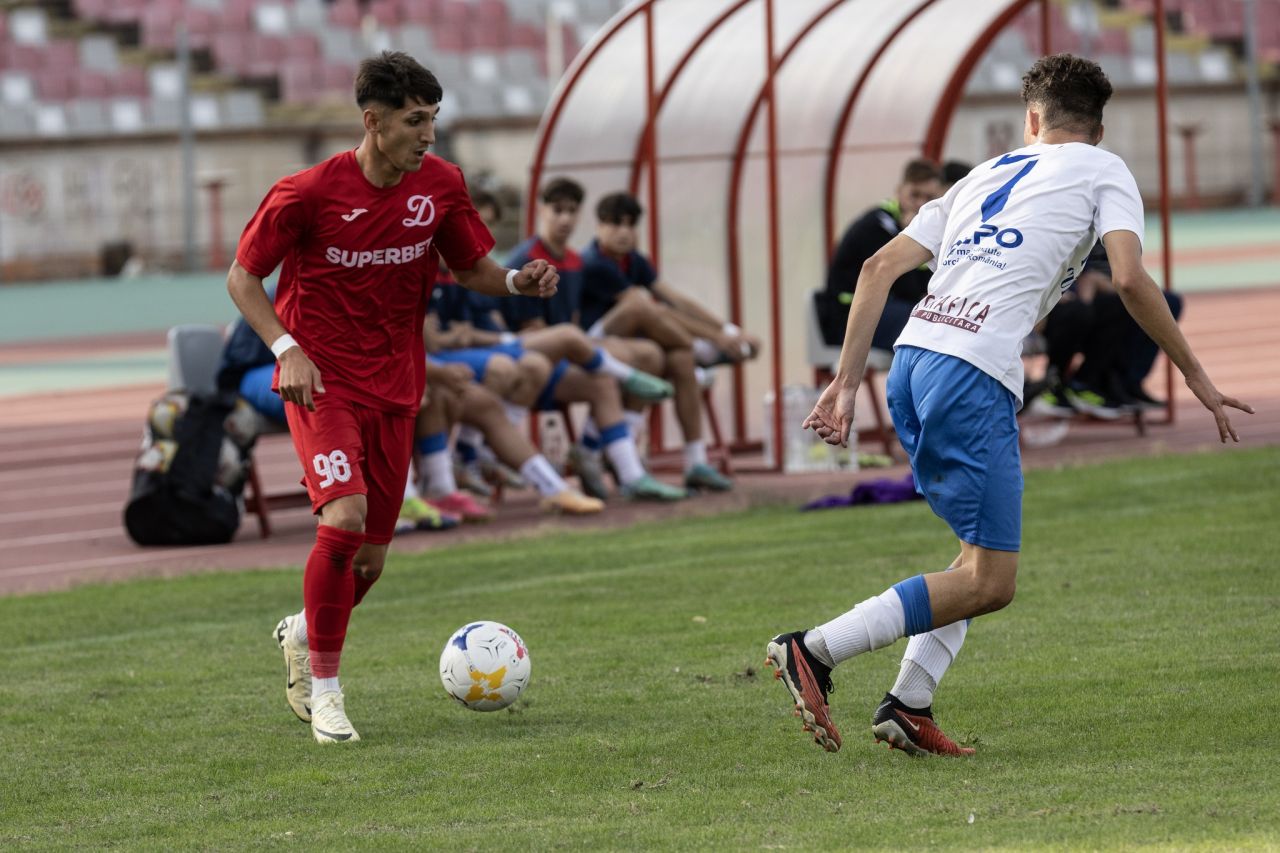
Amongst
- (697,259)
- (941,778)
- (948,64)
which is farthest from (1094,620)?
(948,64)

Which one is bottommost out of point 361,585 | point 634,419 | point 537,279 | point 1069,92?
point 634,419

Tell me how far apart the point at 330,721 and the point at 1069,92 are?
2.70 meters

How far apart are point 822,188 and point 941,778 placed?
9.42 meters

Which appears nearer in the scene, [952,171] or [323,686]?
[323,686]

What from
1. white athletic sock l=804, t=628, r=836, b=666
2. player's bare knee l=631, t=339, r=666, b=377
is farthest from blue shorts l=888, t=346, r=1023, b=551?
player's bare knee l=631, t=339, r=666, b=377

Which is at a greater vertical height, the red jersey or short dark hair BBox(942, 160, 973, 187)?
short dark hair BBox(942, 160, 973, 187)

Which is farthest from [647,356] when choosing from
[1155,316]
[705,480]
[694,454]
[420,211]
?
[1155,316]

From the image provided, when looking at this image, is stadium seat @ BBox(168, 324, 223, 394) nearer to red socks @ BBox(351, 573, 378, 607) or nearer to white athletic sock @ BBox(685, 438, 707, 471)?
white athletic sock @ BBox(685, 438, 707, 471)

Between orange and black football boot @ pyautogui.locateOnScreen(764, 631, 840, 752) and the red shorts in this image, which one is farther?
the red shorts

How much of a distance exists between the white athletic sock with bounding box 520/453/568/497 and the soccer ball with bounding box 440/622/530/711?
473 centimetres

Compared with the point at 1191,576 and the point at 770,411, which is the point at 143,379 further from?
the point at 1191,576

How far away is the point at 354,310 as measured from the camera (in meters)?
5.96

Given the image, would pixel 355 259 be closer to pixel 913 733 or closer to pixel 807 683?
pixel 807 683

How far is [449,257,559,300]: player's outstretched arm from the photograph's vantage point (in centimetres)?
598
